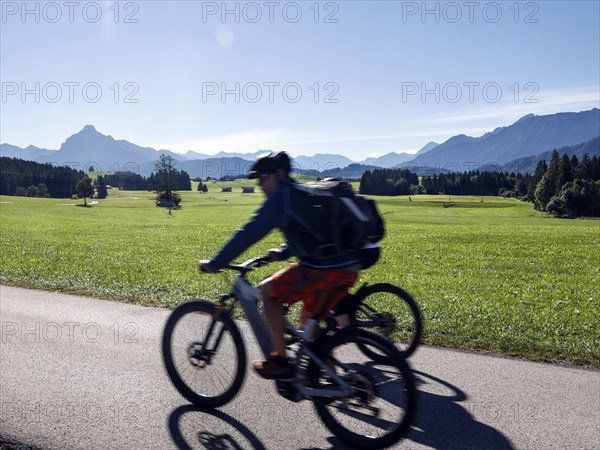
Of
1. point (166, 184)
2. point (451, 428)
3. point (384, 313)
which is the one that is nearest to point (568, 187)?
point (166, 184)

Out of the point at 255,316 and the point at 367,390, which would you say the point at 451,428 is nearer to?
the point at 367,390

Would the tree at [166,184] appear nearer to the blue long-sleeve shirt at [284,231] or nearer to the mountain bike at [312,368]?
the mountain bike at [312,368]

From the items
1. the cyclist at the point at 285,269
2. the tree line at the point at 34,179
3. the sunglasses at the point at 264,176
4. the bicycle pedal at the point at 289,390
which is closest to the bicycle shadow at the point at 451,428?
the bicycle pedal at the point at 289,390

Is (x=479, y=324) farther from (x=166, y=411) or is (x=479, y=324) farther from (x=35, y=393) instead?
(x=35, y=393)

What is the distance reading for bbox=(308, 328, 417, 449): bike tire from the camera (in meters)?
3.61

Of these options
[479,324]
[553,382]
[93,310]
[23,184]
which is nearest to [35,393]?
[93,310]

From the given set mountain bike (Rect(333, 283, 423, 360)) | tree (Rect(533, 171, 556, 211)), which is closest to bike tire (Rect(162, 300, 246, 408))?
mountain bike (Rect(333, 283, 423, 360))

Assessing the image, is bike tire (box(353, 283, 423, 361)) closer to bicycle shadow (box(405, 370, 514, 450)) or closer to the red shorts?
bicycle shadow (box(405, 370, 514, 450))

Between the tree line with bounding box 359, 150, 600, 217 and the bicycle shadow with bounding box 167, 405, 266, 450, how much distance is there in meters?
91.2

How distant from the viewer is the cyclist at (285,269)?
385cm

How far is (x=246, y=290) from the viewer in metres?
4.25

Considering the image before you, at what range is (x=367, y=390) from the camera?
3.90 m

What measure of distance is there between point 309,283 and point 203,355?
60.5 inches

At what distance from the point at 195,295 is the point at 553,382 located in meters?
7.05
